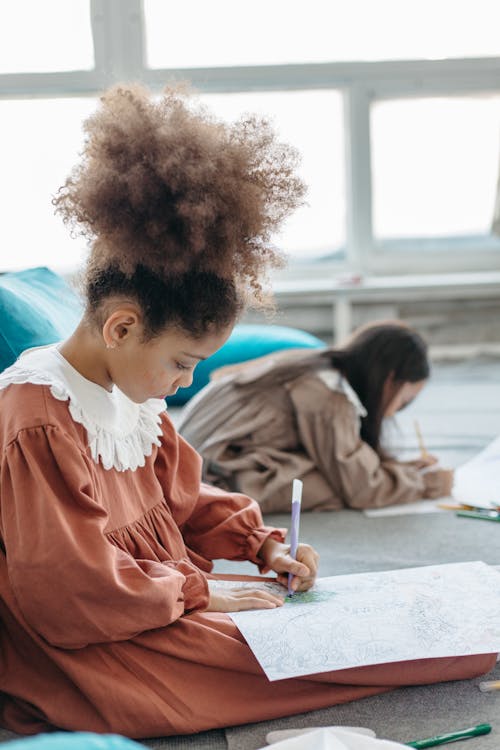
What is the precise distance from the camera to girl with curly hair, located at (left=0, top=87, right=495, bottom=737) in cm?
100

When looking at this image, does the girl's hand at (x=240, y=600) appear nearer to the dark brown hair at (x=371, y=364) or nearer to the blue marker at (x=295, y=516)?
the blue marker at (x=295, y=516)

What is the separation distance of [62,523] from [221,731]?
1.12 ft

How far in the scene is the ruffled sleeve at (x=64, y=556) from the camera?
0.98 metres

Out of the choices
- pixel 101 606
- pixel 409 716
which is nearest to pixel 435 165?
pixel 409 716

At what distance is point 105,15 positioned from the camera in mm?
3641

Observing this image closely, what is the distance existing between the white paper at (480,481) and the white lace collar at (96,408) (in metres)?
0.99

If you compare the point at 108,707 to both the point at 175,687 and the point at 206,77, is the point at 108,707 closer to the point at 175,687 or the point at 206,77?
the point at 175,687

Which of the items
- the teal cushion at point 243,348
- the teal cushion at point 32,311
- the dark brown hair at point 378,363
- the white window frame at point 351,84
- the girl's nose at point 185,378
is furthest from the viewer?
the white window frame at point 351,84

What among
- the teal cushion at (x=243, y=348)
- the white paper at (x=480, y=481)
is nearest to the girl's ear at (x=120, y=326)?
the white paper at (x=480, y=481)

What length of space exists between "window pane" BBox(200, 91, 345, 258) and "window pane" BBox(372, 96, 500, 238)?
159mm

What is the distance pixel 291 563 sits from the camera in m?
1.25

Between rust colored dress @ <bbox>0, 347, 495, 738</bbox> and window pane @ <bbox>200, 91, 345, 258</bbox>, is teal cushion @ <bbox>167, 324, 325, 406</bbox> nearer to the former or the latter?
window pane @ <bbox>200, 91, 345, 258</bbox>

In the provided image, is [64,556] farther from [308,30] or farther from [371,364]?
[308,30]

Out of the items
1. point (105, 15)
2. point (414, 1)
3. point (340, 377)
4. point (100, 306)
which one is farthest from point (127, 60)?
point (100, 306)
